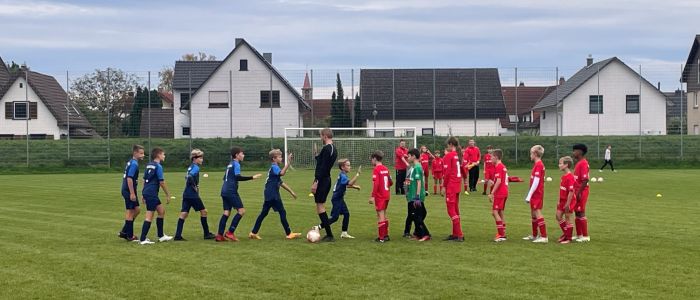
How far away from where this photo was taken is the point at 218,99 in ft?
154

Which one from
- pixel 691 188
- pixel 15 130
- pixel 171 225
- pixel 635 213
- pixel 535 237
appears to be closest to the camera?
pixel 535 237

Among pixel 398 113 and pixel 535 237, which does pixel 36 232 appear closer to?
pixel 535 237

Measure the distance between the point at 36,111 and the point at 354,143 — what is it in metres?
19.6

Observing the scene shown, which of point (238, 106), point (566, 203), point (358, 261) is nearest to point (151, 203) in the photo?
point (358, 261)

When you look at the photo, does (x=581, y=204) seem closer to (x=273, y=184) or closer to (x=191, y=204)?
(x=273, y=184)

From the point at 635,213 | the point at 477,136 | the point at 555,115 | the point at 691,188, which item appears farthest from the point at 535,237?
the point at 555,115

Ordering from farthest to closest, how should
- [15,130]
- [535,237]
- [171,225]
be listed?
[15,130] < [171,225] < [535,237]

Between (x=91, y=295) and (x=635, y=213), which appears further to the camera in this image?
(x=635, y=213)

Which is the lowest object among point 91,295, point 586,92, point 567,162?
point 91,295

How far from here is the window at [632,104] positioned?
153 ft

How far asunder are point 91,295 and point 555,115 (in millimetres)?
42130

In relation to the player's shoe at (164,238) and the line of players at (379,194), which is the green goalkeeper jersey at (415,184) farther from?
Result: the player's shoe at (164,238)

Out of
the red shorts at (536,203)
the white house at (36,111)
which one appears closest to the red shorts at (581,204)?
the red shorts at (536,203)

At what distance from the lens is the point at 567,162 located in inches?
511
